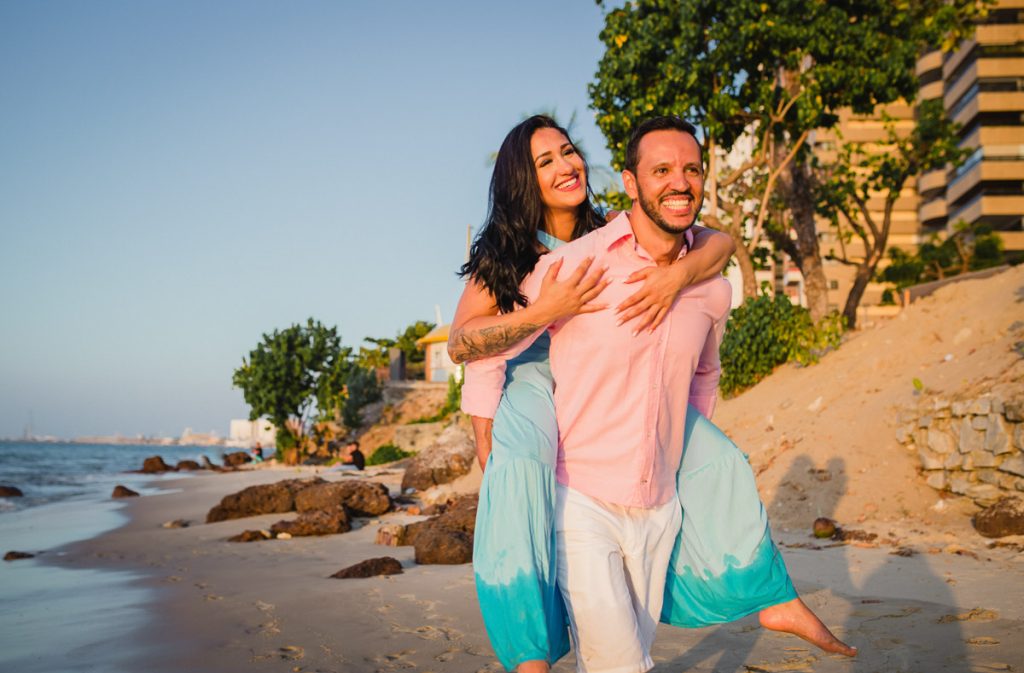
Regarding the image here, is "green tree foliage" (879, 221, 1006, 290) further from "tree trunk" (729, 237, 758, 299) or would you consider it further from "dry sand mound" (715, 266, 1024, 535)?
"dry sand mound" (715, 266, 1024, 535)

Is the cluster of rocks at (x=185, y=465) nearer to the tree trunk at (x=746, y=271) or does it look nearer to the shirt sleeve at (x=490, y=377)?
the tree trunk at (x=746, y=271)

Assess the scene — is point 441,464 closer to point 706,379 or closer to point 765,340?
point 765,340

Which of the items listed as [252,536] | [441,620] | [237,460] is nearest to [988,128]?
[237,460]

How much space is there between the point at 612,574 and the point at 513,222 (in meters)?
1.36

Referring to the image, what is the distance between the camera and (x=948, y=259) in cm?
4156

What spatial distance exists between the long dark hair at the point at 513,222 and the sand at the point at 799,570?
2219mm

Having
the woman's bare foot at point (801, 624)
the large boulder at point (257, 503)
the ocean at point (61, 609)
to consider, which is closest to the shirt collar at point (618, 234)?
the woman's bare foot at point (801, 624)

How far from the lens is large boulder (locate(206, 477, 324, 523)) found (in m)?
12.9

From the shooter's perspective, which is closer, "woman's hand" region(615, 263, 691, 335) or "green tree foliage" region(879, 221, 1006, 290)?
"woman's hand" region(615, 263, 691, 335)

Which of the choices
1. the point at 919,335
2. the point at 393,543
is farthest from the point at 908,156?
the point at 393,543

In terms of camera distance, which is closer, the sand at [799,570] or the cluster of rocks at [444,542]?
the sand at [799,570]

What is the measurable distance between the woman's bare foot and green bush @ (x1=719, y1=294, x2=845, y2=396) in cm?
1148

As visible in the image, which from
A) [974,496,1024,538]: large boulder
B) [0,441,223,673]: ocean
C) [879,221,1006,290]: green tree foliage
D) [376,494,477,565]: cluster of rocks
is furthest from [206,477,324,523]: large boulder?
[879,221,1006,290]: green tree foliage

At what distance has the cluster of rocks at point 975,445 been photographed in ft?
24.4
